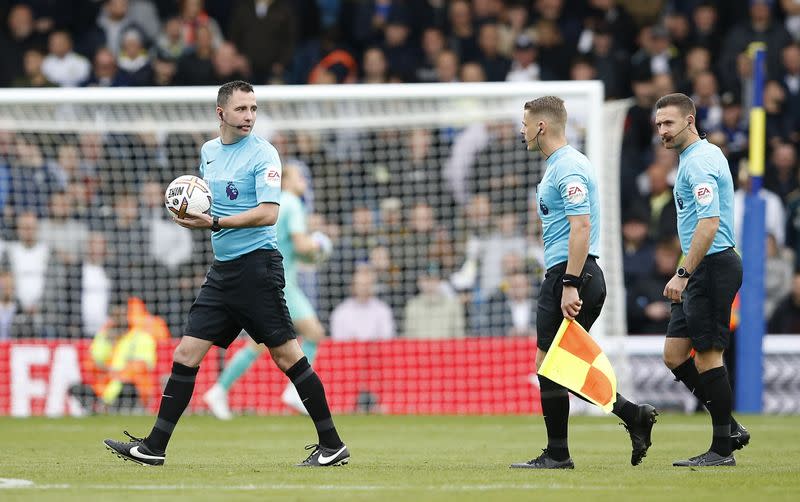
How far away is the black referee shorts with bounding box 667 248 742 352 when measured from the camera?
856 centimetres

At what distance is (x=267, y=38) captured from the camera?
19516 mm

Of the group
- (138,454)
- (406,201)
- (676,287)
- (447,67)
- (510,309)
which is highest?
(447,67)

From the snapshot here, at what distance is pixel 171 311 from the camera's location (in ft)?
54.0

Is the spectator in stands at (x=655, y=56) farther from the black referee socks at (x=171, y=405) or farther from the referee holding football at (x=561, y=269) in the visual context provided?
the black referee socks at (x=171, y=405)

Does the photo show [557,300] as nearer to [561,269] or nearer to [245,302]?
[561,269]

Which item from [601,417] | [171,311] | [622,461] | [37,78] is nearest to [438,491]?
[622,461]

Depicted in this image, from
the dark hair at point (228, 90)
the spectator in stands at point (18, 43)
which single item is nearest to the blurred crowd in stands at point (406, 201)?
the spectator in stands at point (18, 43)

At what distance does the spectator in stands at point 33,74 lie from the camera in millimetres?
18656

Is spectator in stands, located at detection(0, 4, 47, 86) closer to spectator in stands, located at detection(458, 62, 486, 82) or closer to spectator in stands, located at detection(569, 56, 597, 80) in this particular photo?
spectator in stands, located at detection(458, 62, 486, 82)

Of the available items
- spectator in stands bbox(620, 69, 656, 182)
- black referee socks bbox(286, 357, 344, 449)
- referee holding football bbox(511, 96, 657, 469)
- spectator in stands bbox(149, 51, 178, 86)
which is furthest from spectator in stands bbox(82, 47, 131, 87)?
referee holding football bbox(511, 96, 657, 469)

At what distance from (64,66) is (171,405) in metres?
11.7

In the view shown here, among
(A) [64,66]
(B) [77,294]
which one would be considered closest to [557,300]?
(B) [77,294]

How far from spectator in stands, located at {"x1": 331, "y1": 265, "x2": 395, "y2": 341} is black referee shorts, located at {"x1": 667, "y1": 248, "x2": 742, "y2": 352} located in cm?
748

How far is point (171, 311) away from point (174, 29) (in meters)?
4.72
